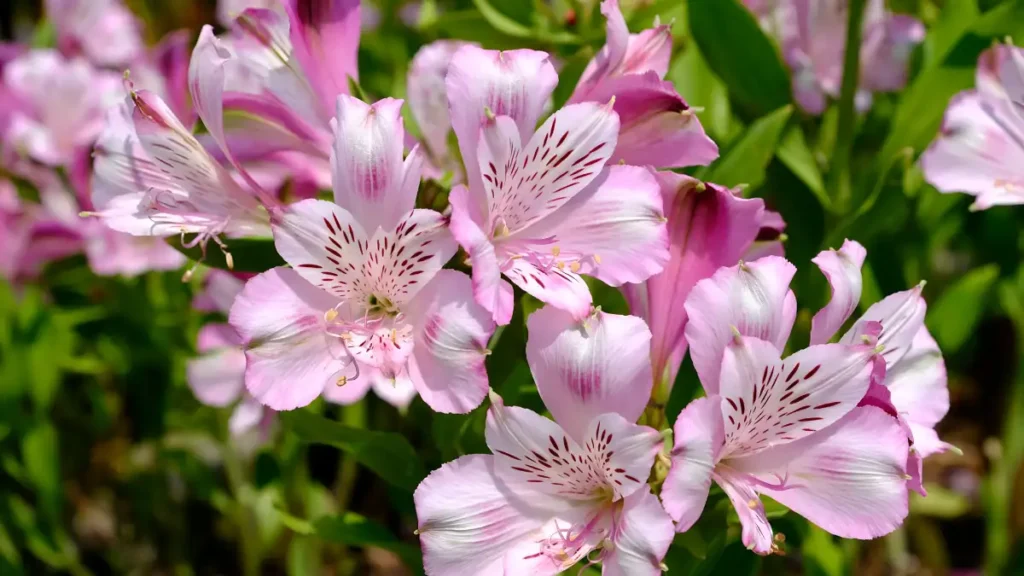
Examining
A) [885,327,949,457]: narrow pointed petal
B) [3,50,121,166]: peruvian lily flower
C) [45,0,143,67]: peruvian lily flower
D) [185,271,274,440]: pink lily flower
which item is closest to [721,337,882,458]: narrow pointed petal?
[885,327,949,457]: narrow pointed petal

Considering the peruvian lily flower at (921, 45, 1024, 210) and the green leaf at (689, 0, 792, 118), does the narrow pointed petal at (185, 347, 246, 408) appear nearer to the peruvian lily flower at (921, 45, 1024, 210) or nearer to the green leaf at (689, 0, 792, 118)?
the green leaf at (689, 0, 792, 118)

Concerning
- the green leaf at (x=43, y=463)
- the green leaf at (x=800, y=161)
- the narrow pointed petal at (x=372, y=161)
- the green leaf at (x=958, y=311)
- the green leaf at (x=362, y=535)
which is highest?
the narrow pointed petal at (x=372, y=161)

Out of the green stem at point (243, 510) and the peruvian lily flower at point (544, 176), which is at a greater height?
the peruvian lily flower at point (544, 176)

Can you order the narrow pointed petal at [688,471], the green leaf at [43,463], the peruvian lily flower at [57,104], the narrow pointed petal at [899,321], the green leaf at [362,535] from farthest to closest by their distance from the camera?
1. the peruvian lily flower at [57,104]
2. the green leaf at [43,463]
3. the green leaf at [362,535]
4. the narrow pointed petal at [899,321]
5. the narrow pointed petal at [688,471]

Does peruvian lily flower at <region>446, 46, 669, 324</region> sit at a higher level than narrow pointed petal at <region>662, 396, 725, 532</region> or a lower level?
higher

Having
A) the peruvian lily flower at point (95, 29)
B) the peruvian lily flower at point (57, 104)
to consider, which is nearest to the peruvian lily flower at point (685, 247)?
the peruvian lily flower at point (57, 104)

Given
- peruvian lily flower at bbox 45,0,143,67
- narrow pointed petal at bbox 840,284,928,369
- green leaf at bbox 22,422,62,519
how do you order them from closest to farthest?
1. narrow pointed petal at bbox 840,284,928,369
2. green leaf at bbox 22,422,62,519
3. peruvian lily flower at bbox 45,0,143,67

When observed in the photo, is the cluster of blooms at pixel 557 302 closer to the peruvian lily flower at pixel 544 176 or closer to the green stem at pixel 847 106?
the peruvian lily flower at pixel 544 176
